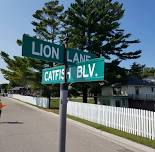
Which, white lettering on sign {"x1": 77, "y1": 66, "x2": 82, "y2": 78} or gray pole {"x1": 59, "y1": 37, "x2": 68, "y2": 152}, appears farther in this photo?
white lettering on sign {"x1": 77, "y1": 66, "x2": 82, "y2": 78}

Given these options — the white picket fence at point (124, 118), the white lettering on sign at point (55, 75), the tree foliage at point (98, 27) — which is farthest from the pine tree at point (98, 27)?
the white lettering on sign at point (55, 75)

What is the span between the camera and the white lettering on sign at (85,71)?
4.05m

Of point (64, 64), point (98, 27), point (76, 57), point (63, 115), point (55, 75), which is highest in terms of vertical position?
point (98, 27)

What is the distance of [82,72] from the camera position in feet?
13.8

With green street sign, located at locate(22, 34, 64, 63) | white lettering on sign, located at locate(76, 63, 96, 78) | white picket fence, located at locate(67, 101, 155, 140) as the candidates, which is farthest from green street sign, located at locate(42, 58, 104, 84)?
white picket fence, located at locate(67, 101, 155, 140)

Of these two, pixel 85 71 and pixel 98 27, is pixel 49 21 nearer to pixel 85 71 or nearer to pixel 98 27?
pixel 98 27

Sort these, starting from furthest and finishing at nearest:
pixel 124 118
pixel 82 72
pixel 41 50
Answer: pixel 124 118
pixel 82 72
pixel 41 50

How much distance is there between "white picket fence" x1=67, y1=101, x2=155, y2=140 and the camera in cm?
1356

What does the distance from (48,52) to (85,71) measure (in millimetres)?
605

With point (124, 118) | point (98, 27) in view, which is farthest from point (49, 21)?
point (124, 118)

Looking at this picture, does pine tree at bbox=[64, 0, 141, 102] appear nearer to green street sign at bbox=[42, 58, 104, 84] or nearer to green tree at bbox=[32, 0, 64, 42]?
green tree at bbox=[32, 0, 64, 42]

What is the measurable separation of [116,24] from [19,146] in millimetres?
30978

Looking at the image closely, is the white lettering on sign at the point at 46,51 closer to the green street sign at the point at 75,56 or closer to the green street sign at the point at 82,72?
the green street sign at the point at 75,56

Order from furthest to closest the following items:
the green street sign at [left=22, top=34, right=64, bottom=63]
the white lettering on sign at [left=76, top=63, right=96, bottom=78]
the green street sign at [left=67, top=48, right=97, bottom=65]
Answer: the green street sign at [left=67, top=48, right=97, bottom=65] → the white lettering on sign at [left=76, top=63, right=96, bottom=78] → the green street sign at [left=22, top=34, right=64, bottom=63]
